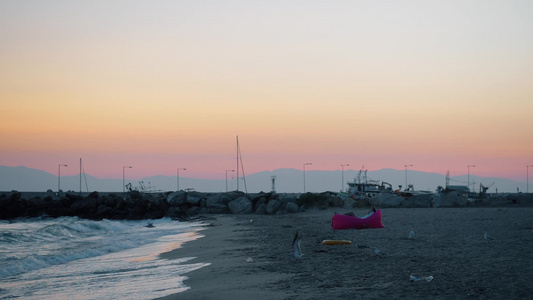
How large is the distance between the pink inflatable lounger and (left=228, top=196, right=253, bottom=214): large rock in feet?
92.5

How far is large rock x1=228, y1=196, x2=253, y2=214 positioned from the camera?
50.0 m

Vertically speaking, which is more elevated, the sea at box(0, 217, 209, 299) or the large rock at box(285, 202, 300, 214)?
the sea at box(0, 217, 209, 299)

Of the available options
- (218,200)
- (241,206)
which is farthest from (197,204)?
(241,206)

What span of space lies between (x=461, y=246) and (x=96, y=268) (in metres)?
10.3

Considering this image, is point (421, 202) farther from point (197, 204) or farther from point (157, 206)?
point (157, 206)

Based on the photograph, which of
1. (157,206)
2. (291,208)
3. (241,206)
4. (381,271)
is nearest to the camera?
(381,271)

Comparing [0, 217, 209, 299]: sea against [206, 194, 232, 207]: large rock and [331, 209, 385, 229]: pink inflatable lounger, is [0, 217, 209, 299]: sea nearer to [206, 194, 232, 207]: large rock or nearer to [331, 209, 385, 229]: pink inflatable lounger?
[331, 209, 385, 229]: pink inflatable lounger

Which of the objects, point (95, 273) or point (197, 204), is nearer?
point (95, 273)

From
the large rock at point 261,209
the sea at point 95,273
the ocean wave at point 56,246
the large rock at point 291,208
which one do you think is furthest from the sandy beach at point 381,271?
the large rock at point 261,209

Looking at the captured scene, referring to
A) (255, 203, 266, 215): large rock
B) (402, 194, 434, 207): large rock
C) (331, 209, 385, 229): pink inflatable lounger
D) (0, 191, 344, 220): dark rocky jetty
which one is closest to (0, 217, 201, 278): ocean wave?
(331, 209, 385, 229): pink inflatable lounger

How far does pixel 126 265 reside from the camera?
15289mm

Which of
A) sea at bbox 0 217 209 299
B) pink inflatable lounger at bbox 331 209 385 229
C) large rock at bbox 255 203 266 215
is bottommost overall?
large rock at bbox 255 203 266 215

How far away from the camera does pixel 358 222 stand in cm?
2188

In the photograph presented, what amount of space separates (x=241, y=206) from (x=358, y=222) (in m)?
29.5
